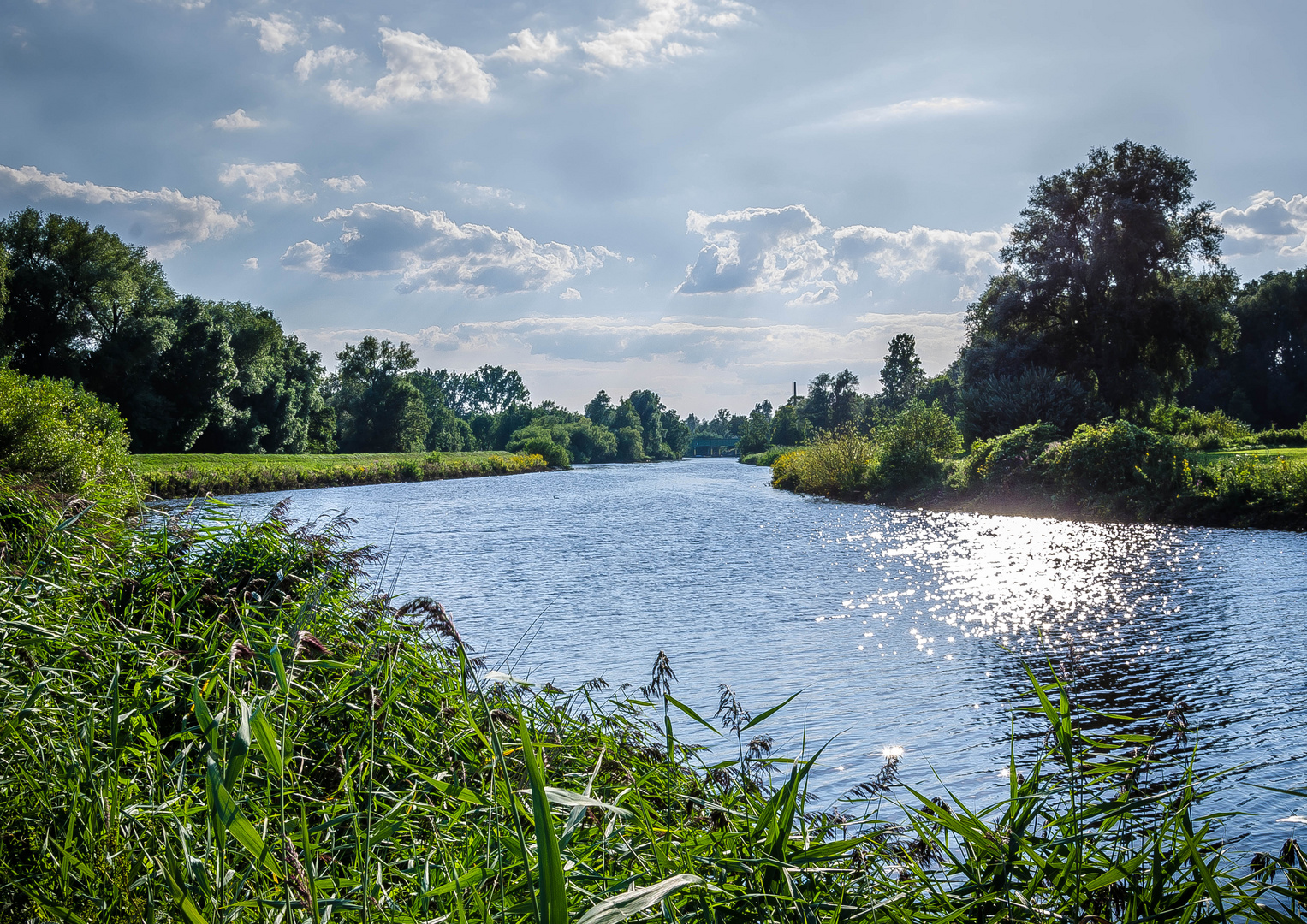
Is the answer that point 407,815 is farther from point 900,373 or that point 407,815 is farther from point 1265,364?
point 900,373

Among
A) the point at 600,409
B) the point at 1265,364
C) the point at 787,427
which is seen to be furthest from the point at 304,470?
the point at 600,409

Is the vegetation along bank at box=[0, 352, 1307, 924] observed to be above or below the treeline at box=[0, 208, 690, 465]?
below

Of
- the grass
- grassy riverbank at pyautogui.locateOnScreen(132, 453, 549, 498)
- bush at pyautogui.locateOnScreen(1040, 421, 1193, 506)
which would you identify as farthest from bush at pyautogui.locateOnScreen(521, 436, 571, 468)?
the grass

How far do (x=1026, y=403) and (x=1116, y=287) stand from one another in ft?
21.6

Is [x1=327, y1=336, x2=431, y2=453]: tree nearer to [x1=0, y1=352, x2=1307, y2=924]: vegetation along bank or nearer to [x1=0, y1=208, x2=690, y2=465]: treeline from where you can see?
[x1=0, y1=208, x2=690, y2=465]: treeline

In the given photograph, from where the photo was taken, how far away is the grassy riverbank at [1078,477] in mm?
17891

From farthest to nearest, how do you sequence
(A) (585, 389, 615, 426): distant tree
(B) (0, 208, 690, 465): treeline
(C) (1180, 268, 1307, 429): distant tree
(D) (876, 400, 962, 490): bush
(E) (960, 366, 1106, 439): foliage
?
(A) (585, 389, 615, 426): distant tree
(C) (1180, 268, 1307, 429): distant tree
(B) (0, 208, 690, 465): treeline
(E) (960, 366, 1106, 439): foliage
(D) (876, 400, 962, 490): bush

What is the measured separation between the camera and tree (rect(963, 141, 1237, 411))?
1196 inches

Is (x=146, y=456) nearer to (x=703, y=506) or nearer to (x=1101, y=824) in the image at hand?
(x=703, y=506)

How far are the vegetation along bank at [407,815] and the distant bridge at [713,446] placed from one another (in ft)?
479

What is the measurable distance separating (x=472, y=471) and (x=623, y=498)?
24449 mm

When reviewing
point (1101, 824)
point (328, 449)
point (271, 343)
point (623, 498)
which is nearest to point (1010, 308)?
point (623, 498)

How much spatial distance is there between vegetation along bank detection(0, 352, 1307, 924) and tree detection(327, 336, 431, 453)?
6409cm

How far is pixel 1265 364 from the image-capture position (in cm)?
5284
